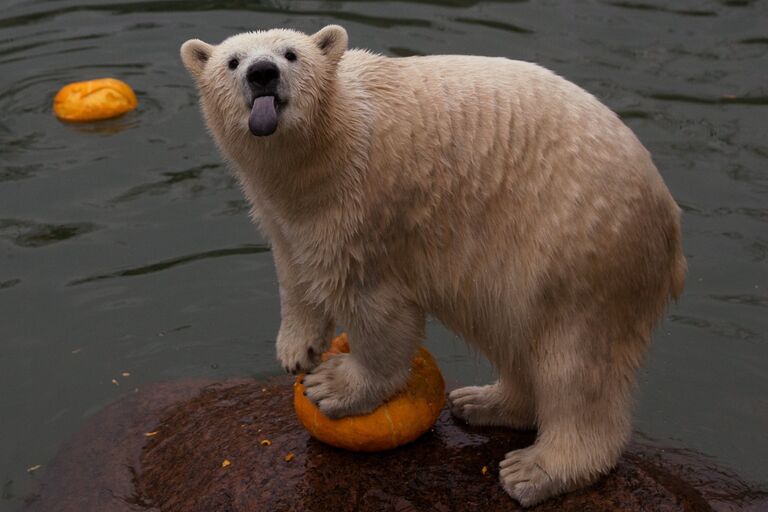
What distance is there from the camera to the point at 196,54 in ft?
16.6

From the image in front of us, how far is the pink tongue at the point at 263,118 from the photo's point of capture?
4.57 metres

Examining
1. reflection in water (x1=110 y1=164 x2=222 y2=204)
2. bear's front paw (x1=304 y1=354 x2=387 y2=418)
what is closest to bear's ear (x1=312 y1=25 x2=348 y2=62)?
bear's front paw (x1=304 y1=354 x2=387 y2=418)

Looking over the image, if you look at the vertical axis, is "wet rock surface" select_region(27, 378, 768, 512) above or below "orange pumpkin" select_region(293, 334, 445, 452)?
below

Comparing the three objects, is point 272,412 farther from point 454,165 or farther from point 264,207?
point 454,165

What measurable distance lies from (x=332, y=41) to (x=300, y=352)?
160 cm

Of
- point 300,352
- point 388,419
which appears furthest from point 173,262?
point 388,419

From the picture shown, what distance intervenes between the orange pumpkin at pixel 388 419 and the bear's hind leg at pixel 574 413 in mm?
463

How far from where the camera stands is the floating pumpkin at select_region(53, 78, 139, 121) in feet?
32.9

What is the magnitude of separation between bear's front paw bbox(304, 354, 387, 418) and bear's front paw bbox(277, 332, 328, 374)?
0.19m

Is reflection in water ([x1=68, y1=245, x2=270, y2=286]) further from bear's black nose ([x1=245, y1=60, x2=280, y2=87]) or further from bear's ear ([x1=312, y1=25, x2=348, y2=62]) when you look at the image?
bear's black nose ([x1=245, y1=60, x2=280, y2=87])

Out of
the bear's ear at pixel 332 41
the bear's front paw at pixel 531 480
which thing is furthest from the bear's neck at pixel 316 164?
the bear's front paw at pixel 531 480

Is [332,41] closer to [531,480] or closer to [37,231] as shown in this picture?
[531,480]

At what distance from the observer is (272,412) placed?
607 cm

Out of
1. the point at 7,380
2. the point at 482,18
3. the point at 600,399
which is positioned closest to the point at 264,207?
the point at 600,399
